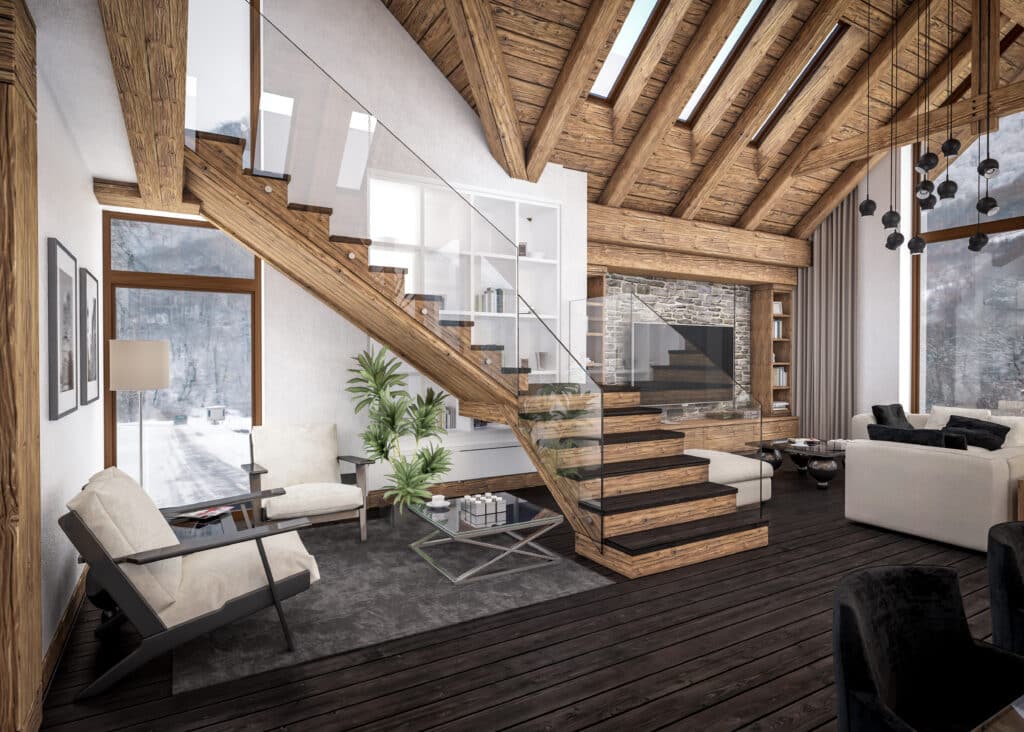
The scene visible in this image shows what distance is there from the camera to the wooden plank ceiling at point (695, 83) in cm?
534

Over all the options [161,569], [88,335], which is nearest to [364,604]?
[161,569]

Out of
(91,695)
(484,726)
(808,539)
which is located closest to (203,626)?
(91,695)

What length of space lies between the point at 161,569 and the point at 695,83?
5977 millimetres

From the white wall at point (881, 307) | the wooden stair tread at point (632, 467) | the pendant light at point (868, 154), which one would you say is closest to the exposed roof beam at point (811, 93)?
the pendant light at point (868, 154)

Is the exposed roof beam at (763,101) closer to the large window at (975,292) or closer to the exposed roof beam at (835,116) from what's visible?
the exposed roof beam at (835,116)

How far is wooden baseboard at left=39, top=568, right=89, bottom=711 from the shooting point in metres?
2.62

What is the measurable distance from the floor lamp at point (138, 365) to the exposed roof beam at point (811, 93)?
6.82m

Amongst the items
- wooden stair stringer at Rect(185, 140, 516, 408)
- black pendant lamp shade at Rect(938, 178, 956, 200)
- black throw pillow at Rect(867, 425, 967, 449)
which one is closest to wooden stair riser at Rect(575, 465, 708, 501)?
wooden stair stringer at Rect(185, 140, 516, 408)

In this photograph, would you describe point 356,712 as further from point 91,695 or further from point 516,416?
point 516,416

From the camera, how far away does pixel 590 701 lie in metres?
2.48

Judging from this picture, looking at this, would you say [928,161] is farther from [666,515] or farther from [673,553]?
[673,553]

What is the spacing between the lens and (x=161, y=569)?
109 inches

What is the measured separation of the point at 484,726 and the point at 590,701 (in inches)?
18.0

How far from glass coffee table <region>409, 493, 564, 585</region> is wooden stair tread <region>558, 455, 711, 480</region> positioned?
0.32 m
